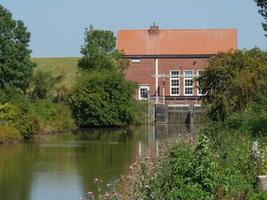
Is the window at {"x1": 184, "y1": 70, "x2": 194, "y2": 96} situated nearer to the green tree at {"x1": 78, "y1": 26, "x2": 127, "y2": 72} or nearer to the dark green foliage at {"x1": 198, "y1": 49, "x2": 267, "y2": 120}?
the green tree at {"x1": 78, "y1": 26, "x2": 127, "y2": 72}

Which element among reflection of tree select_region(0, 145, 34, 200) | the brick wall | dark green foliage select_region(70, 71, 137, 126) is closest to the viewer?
reflection of tree select_region(0, 145, 34, 200)

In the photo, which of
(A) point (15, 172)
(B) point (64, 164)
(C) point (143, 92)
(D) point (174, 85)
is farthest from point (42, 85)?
(A) point (15, 172)

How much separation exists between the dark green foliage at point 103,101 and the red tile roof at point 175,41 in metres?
11.3

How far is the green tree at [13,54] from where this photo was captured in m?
55.5

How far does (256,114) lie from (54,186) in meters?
7.44

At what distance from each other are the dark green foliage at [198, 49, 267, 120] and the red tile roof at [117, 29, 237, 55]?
39958 millimetres

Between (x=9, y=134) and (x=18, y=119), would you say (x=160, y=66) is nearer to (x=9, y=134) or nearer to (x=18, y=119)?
(x=18, y=119)

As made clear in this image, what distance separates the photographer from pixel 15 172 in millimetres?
29781

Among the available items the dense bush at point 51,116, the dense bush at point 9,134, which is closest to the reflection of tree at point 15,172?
the dense bush at point 9,134

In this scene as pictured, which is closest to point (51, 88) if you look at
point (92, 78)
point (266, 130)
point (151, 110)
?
point (92, 78)

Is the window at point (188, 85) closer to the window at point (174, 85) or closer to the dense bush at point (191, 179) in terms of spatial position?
the window at point (174, 85)

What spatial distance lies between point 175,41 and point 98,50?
13.1 metres

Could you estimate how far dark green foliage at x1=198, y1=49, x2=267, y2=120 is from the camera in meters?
30.4

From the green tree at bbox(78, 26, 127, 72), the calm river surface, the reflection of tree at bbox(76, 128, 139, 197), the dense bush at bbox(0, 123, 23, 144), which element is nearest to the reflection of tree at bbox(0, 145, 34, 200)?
the calm river surface
